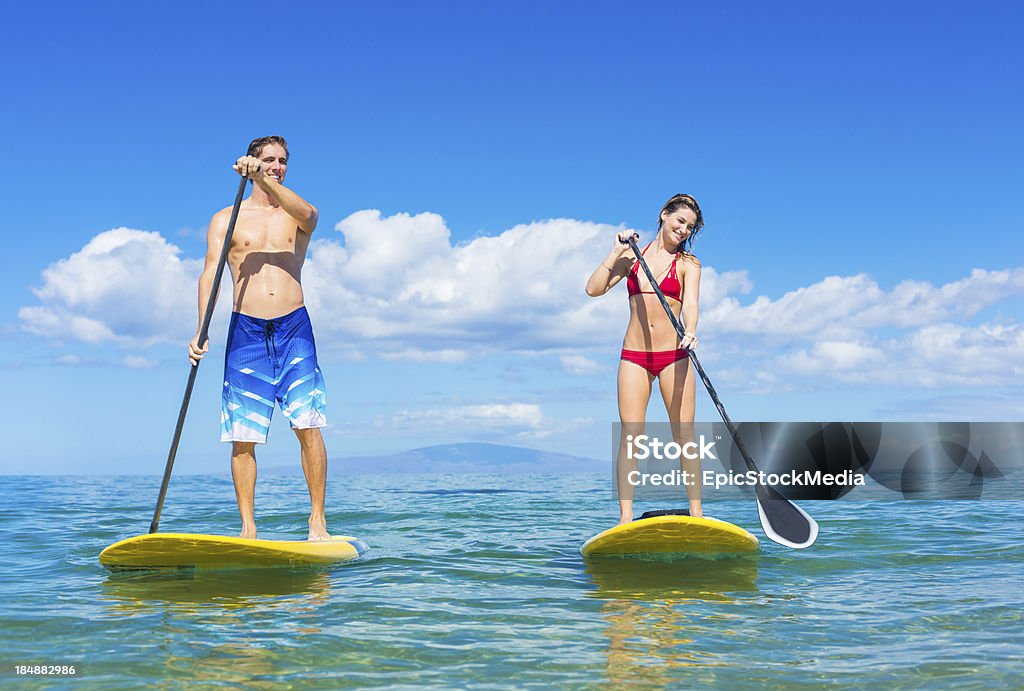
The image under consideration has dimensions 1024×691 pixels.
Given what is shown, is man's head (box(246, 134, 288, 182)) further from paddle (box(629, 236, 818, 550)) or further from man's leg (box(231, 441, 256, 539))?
paddle (box(629, 236, 818, 550))

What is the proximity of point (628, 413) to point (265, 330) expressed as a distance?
273 centimetres

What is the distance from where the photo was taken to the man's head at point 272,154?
20.8 ft

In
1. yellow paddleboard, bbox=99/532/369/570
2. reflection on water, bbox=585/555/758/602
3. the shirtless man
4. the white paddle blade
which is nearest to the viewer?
reflection on water, bbox=585/555/758/602

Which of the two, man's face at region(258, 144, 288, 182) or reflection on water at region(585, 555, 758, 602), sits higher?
man's face at region(258, 144, 288, 182)

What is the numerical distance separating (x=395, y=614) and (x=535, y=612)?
747 mm

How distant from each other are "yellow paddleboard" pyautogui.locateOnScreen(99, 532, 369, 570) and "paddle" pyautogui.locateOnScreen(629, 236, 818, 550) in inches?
119

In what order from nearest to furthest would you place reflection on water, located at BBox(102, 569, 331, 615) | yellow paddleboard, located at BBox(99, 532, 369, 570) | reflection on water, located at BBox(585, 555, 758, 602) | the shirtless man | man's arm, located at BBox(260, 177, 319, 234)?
reflection on water, located at BBox(102, 569, 331, 615)
reflection on water, located at BBox(585, 555, 758, 602)
yellow paddleboard, located at BBox(99, 532, 369, 570)
man's arm, located at BBox(260, 177, 319, 234)
the shirtless man

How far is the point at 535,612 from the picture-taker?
4582mm

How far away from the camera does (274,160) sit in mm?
6359

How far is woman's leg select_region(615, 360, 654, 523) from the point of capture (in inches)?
249

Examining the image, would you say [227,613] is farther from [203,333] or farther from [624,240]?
[624,240]

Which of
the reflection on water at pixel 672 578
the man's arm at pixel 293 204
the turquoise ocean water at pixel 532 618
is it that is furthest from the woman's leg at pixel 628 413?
the man's arm at pixel 293 204

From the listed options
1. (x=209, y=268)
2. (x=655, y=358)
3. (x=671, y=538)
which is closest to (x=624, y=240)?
(x=655, y=358)

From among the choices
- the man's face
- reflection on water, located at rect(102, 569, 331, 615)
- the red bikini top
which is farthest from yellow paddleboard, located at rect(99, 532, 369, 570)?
the red bikini top
